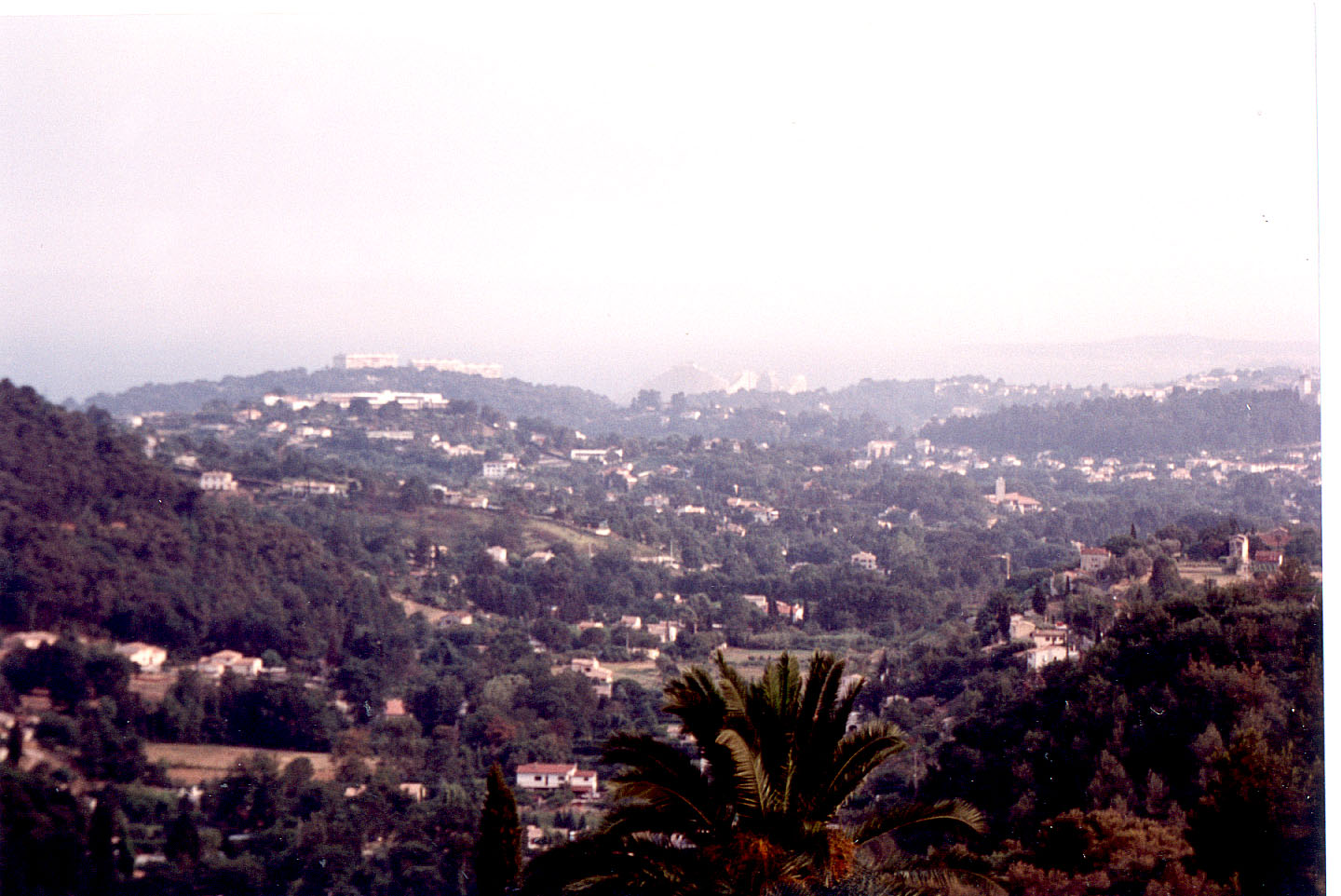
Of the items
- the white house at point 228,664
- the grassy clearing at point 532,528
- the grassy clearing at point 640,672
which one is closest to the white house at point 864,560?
the grassy clearing at point 532,528

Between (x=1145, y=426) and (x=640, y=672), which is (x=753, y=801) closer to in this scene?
(x=640, y=672)

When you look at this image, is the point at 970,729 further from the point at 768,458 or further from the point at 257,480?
the point at 257,480

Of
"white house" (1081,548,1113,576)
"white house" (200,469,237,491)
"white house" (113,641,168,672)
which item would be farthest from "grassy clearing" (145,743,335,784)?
"white house" (1081,548,1113,576)

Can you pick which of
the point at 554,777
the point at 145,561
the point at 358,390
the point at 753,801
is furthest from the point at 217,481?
the point at 753,801

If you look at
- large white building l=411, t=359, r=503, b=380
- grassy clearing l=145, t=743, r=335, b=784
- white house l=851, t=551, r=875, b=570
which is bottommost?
grassy clearing l=145, t=743, r=335, b=784

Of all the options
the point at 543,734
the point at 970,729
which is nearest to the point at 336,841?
the point at 543,734

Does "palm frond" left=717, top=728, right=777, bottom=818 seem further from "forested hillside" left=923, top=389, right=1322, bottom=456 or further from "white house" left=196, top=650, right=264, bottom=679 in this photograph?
"white house" left=196, top=650, right=264, bottom=679
